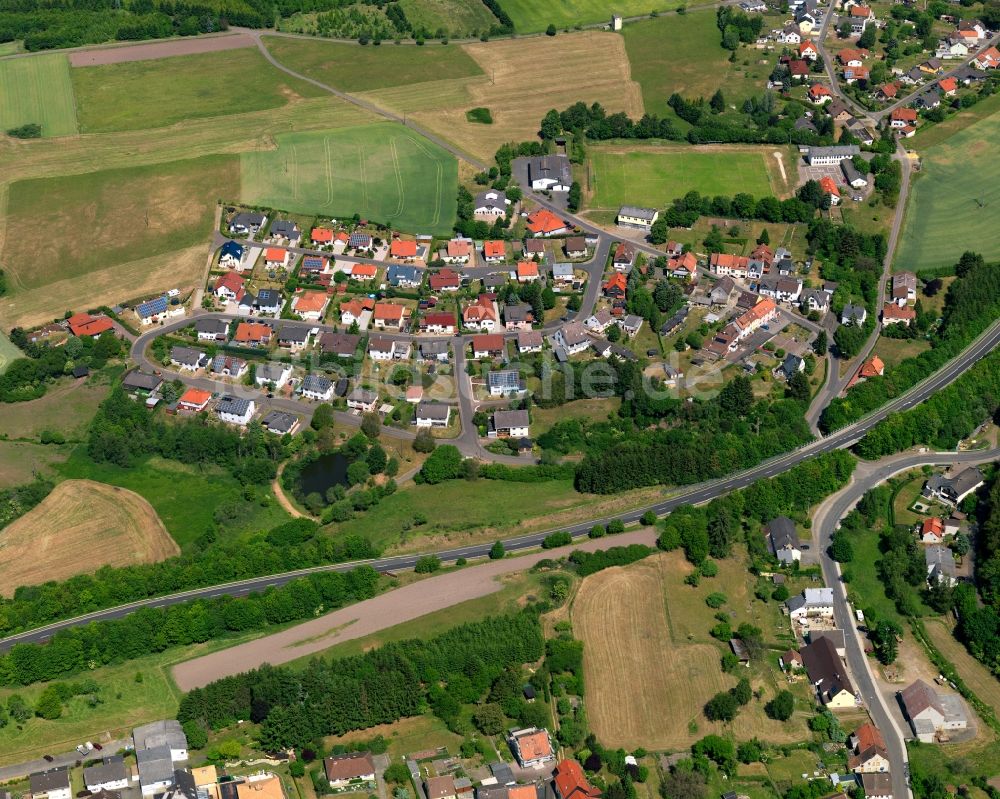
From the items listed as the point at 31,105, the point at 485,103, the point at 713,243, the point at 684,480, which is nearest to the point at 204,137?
the point at 31,105

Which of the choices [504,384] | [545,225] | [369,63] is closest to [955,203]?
[545,225]

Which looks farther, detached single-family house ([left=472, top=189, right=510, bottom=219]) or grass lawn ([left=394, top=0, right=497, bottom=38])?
grass lawn ([left=394, top=0, right=497, bottom=38])

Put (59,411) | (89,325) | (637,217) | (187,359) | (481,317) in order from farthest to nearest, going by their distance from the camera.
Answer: (637,217), (89,325), (481,317), (187,359), (59,411)

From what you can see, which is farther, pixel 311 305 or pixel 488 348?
pixel 311 305

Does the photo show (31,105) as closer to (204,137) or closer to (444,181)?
(204,137)

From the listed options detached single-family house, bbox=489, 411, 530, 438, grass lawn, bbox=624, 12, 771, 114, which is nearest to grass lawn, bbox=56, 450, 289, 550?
detached single-family house, bbox=489, 411, 530, 438

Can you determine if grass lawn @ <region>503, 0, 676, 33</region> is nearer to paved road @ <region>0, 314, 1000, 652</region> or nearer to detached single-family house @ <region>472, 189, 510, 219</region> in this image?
detached single-family house @ <region>472, 189, 510, 219</region>

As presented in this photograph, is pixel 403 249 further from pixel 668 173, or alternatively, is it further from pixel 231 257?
pixel 668 173
